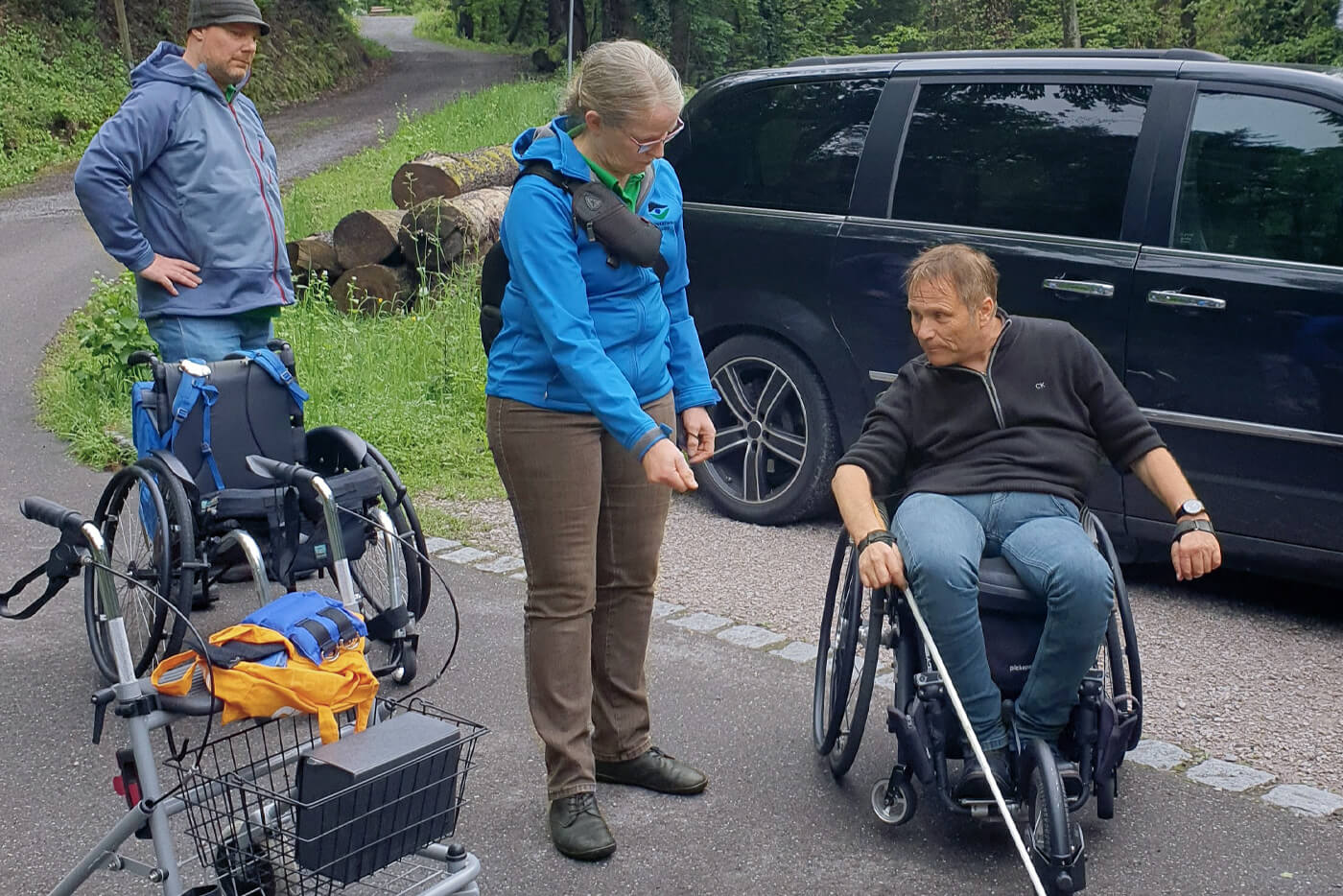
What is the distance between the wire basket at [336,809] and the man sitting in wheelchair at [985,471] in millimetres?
1182

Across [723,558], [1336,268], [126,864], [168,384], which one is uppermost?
[1336,268]

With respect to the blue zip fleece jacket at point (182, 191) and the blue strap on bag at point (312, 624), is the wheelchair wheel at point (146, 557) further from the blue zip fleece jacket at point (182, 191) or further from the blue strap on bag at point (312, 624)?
the blue strap on bag at point (312, 624)

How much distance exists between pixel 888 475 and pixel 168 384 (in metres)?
2.34

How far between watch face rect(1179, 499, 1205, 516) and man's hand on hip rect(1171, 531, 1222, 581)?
7 centimetres

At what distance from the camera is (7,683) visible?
184 inches

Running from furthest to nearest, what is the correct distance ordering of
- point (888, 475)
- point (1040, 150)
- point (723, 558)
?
point (723, 558) < point (1040, 150) < point (888, 475)

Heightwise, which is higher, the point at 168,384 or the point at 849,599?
the point at 168,384

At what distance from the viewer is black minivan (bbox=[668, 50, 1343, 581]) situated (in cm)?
489

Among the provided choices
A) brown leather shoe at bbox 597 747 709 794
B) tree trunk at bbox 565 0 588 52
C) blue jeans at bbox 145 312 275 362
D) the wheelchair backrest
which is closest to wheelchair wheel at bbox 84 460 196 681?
the wheelchair backrest

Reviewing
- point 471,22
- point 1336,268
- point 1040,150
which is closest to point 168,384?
point 1040,150

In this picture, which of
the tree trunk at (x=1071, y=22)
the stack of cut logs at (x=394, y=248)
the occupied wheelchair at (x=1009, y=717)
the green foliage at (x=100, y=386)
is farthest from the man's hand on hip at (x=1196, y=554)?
the tree trunk at (x=1071, y=22)

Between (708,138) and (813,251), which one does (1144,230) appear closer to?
(813,251)

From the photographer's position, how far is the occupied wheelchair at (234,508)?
434 cm

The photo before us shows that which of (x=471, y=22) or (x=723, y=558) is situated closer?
(x=723, y=558)
